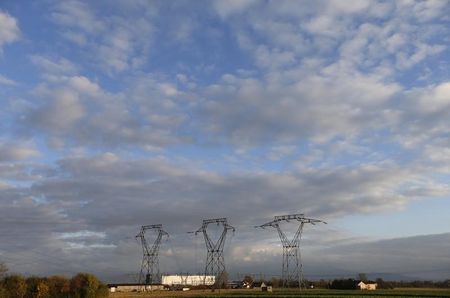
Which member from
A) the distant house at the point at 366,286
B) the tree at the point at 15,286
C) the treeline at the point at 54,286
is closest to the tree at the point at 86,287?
the treeline at the point at 54,286

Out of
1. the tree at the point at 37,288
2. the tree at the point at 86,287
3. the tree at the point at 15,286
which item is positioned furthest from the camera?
the tree at the point at 86,287

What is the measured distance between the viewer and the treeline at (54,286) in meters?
83.8

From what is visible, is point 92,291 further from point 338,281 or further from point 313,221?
point 338,281

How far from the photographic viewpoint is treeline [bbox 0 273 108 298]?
83.8m

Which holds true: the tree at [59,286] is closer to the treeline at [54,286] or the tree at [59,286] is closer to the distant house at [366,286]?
the treeline at [54,286]

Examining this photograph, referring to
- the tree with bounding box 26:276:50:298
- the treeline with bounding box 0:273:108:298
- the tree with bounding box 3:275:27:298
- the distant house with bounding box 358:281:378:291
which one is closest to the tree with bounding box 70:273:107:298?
the treeline with bounding box 0:273:108:298

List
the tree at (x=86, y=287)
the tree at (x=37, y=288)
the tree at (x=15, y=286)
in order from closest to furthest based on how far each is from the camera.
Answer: the tree at (x=15, y=286)
the tree at (x=37, y=288)
the tree at (x=86, y=287)

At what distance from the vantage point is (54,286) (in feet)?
299

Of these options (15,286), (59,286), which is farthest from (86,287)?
(15,286)

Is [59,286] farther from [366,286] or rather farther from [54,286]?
[366,286]

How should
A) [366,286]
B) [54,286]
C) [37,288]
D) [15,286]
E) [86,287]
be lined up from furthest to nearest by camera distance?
[366,286], [54,286], [86,287], [37,288], [15,286]

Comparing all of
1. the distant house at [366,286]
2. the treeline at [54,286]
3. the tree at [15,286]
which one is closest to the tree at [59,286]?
the treeline at [54,286]

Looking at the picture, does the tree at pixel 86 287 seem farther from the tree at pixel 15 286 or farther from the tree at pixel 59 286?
the tree at pixel 15 286

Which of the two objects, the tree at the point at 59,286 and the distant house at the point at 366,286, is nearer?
the tree at the point at 59,286
